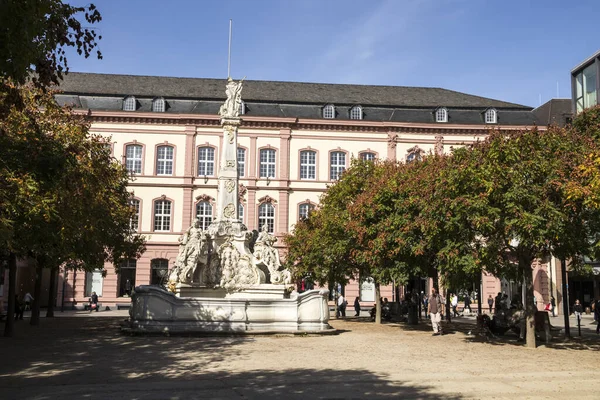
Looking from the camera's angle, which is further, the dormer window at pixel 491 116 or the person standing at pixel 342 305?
the dormer window at pixel 491 116

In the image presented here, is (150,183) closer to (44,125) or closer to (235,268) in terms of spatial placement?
(235,268)

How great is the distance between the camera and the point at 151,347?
1606cm

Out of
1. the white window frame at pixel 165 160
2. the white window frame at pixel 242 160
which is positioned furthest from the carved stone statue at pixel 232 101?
the white window frame at pixel 165 160

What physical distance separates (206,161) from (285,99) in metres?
8.42

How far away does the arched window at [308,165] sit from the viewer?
156 ft

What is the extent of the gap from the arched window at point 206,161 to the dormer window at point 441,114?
18.2 metres

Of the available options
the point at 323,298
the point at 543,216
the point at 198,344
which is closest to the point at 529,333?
the point at 543,216

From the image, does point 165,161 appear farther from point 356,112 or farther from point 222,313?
point 222,313

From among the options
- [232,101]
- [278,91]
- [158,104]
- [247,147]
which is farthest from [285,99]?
[232,101]

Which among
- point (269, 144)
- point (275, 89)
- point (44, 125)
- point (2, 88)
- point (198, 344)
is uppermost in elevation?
point (275, 89)

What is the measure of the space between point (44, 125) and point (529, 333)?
1546 cm

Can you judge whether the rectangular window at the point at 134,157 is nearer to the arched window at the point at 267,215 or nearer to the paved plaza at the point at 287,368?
the arched window at the point at 267,215

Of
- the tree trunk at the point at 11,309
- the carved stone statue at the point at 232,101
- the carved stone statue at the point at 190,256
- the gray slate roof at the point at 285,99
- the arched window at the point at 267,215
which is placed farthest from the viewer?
the gray slate roof at the point at 285,99

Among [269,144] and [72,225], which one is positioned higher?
[269,144]
